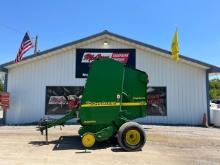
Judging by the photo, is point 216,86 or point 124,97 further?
point 216,86

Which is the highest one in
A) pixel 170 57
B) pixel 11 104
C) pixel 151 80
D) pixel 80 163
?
pixel 170 57

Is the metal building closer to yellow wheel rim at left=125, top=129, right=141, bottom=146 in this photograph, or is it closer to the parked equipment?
the parked equipment

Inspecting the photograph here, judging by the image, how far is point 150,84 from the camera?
20.4 m

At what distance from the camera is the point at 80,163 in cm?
872

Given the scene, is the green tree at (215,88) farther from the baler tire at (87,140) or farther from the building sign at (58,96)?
the baler tire at (87,140)

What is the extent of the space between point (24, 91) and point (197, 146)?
12.2 m

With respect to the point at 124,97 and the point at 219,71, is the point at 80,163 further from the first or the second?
the point at 219,71

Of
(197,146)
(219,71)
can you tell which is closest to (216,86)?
(219,71)

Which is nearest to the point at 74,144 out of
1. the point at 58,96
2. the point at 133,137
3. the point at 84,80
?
the point at 133,137

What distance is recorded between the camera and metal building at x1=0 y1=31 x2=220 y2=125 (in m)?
20.2

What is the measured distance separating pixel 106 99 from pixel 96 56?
995 centimetres

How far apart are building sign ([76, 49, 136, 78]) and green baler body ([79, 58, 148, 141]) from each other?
926cm

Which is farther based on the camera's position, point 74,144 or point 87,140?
point 74,144

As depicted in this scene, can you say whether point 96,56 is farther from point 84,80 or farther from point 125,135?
point 125,135
